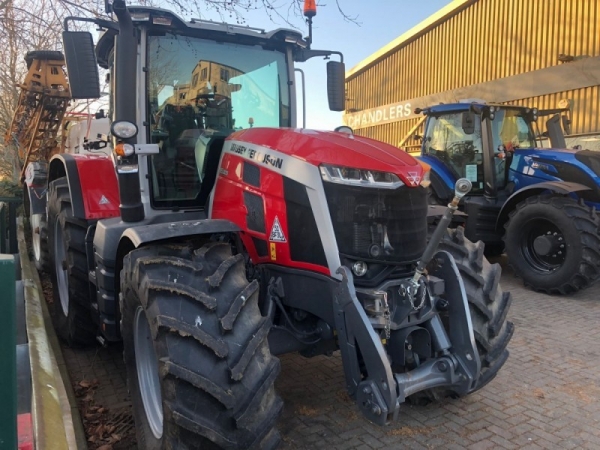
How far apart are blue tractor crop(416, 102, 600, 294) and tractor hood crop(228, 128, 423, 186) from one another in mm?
4146

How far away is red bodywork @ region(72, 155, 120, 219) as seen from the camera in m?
4.10

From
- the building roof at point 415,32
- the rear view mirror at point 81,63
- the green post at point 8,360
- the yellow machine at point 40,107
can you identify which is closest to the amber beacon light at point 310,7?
the rear view mirror at point 81,63

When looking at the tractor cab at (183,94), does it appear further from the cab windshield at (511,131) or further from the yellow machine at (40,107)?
the yellow machine at (40,107)

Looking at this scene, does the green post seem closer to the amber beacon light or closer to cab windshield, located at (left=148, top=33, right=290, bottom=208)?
cab windshield, located at (left=148, top=33, right=290, bottom=208)

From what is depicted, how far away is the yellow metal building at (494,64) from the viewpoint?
12.0 metres

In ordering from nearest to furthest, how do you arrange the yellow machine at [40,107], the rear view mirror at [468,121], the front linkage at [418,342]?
1. the front linkage at [418,342]
2. the rear view mirror at [468,121]
3. the yellow machine at [40,107]

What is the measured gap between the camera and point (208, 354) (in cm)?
231

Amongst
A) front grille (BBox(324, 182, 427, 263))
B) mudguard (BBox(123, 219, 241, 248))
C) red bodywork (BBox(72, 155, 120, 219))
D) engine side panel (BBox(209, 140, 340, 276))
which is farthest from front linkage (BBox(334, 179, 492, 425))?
red bodywork (BBox(72, 155, 120, 219))

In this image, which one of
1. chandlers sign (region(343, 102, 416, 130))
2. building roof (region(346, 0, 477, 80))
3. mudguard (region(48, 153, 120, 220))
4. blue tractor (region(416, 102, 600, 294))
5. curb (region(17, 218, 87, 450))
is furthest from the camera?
chandlers sign (region(343, 102, 416, 130))

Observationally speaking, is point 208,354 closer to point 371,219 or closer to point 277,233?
point 277,233

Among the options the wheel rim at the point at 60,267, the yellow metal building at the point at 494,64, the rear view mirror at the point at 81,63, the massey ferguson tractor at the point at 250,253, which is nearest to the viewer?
the massey ferguson tractor at the point at 250,253

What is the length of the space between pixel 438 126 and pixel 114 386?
20.2 feet

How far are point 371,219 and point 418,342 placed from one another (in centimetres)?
76

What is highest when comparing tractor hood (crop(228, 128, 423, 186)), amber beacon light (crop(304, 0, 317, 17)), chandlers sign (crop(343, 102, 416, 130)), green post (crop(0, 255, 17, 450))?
chandlers sign (crop(343, 102, 416, 130))
